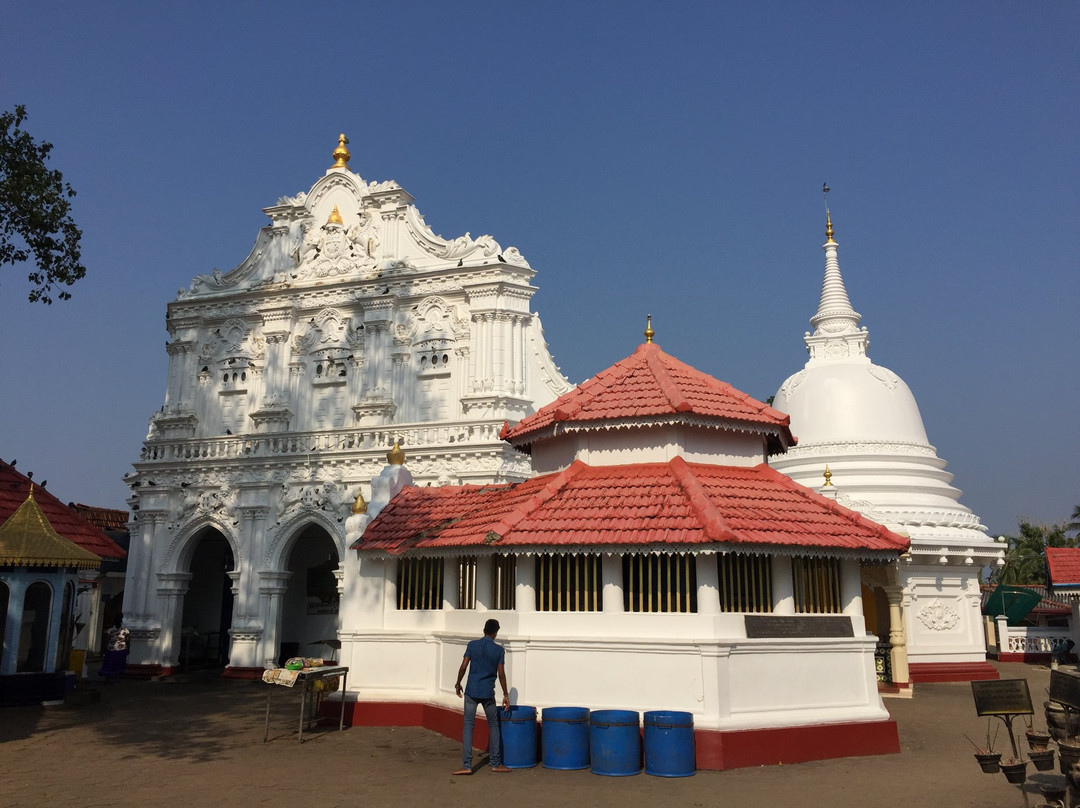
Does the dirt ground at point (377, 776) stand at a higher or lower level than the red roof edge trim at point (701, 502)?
lower

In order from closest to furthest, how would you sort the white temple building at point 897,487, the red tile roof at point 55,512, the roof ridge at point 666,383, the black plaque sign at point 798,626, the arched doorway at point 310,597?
the black plaque sign at point 798,626, the roof ridge at point 666,383, the red tile roof at point 55,512, the white temple building at point 897,487, the arched doorway at point 310,597

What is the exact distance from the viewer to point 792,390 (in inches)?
1045

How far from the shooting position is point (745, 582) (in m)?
10.9

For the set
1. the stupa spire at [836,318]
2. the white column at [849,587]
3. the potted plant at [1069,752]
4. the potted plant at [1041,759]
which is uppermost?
the stupa spire at [836,318]

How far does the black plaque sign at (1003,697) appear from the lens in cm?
750

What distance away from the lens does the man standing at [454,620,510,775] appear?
9914 mm

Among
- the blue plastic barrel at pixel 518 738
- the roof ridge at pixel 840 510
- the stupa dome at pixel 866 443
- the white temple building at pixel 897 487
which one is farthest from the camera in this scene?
the stupa dome at pixel 866 443

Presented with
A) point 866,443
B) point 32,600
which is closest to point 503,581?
point 32,600

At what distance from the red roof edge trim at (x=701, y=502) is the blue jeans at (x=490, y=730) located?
3188 mm

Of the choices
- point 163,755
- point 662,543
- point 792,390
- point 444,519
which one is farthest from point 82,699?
point 792,390

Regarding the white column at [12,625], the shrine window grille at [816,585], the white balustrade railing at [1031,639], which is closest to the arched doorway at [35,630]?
the white column at [12,625]

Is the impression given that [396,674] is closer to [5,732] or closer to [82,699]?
[5,732]

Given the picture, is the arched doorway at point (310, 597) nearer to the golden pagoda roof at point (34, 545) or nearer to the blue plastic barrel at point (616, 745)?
the golden pagoda roof at point (34, 545)

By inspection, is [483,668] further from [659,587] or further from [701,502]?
[701,502]
